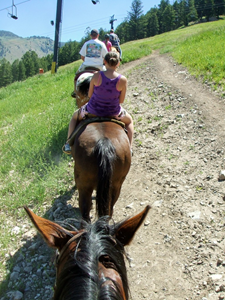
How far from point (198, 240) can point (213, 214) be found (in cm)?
61

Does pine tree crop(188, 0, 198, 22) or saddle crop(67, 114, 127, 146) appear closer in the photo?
saddle crop(67, 114, 127, 146)

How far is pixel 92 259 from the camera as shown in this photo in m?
1.37

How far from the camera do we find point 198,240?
3662 mm

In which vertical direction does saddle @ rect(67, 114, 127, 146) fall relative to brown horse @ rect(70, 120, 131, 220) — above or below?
above

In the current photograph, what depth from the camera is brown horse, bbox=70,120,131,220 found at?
279 cm

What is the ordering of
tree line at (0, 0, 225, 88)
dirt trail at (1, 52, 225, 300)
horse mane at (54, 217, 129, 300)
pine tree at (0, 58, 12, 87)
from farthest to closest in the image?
pine tree at (0, 58, 12, 87) → tree line at (0, 0, 225, 88) → dirt trail at (1, 52, 225, 300) → horse mane at (54, 217, 129, 300)

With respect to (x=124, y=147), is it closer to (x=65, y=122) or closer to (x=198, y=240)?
(x=198, y=240)

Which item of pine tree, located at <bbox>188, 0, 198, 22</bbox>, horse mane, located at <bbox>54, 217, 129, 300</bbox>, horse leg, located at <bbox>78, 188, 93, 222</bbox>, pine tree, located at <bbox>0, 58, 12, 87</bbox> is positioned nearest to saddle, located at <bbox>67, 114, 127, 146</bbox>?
horse leg, located at <bbox>78, 188, 93, 222</bbox>

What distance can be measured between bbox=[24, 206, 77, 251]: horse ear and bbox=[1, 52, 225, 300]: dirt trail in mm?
1850

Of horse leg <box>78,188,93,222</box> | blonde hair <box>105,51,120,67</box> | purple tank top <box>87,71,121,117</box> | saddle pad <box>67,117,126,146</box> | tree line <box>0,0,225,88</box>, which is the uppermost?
tree line <box>0,0,225,88</box>

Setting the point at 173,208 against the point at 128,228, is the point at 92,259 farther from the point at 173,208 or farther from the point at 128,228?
the point at 173,208

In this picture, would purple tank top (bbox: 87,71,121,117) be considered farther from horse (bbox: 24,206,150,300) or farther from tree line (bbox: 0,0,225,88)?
tree line (bbox: 0,0,225,88)

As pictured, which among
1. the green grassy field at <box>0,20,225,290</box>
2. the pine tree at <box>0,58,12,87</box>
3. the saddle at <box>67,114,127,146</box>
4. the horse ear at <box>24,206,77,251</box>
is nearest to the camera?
the horse ear at <box>24,206,77,251</box>

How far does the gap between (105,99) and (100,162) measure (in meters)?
1.26
